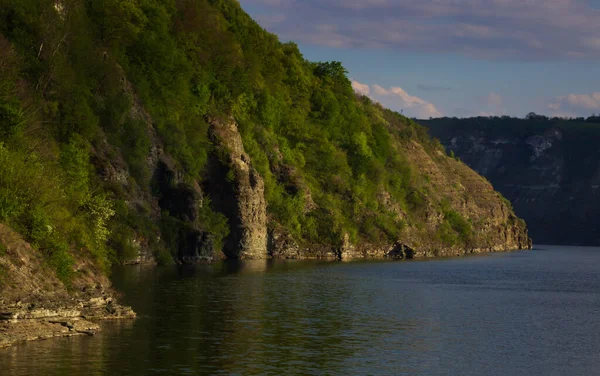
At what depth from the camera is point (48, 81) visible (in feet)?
337

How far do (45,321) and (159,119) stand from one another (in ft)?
242

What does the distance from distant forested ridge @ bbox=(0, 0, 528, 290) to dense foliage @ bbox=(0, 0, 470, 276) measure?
8.0 inches

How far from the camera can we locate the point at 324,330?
6050 centimetres

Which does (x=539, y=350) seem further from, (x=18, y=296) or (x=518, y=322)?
(x=18, y=296)

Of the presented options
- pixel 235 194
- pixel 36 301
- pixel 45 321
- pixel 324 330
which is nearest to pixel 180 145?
pixel 235 194

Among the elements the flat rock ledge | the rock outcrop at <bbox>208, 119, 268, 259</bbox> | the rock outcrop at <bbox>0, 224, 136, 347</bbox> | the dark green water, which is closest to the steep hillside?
the rock outcrop at <bbox>208, 119, 268, 259</bbox>

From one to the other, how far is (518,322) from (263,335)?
2153cm

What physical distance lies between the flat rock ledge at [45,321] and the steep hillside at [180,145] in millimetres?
2217

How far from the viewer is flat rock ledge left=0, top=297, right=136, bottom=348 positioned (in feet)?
159

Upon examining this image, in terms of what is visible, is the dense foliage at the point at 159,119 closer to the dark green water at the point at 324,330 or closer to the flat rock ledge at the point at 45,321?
the flat rock ledge at the point at 45,321

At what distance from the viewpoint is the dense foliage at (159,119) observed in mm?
70062

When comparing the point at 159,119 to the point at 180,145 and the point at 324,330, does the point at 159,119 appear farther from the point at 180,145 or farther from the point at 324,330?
the point at 324,330

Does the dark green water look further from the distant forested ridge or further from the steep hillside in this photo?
the distant forested ridge

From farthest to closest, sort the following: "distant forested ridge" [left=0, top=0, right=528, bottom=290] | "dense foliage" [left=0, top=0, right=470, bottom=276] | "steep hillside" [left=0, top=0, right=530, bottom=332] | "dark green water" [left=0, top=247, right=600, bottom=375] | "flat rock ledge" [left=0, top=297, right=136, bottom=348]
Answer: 1. "distant forested ridge" [left=0, top=0, right=528, bottom=290]
2. "steep hillside" [left=0, top=0, right=530, bottom=332]
3. "dense foliage" [left=0, top=0, right=470, bottom=276]
4. "flat rock ledge" [left=0, top=297, right=136, bottom=348]
5. "dark green water" [left=0, top=247, right=600, bottom=375]
